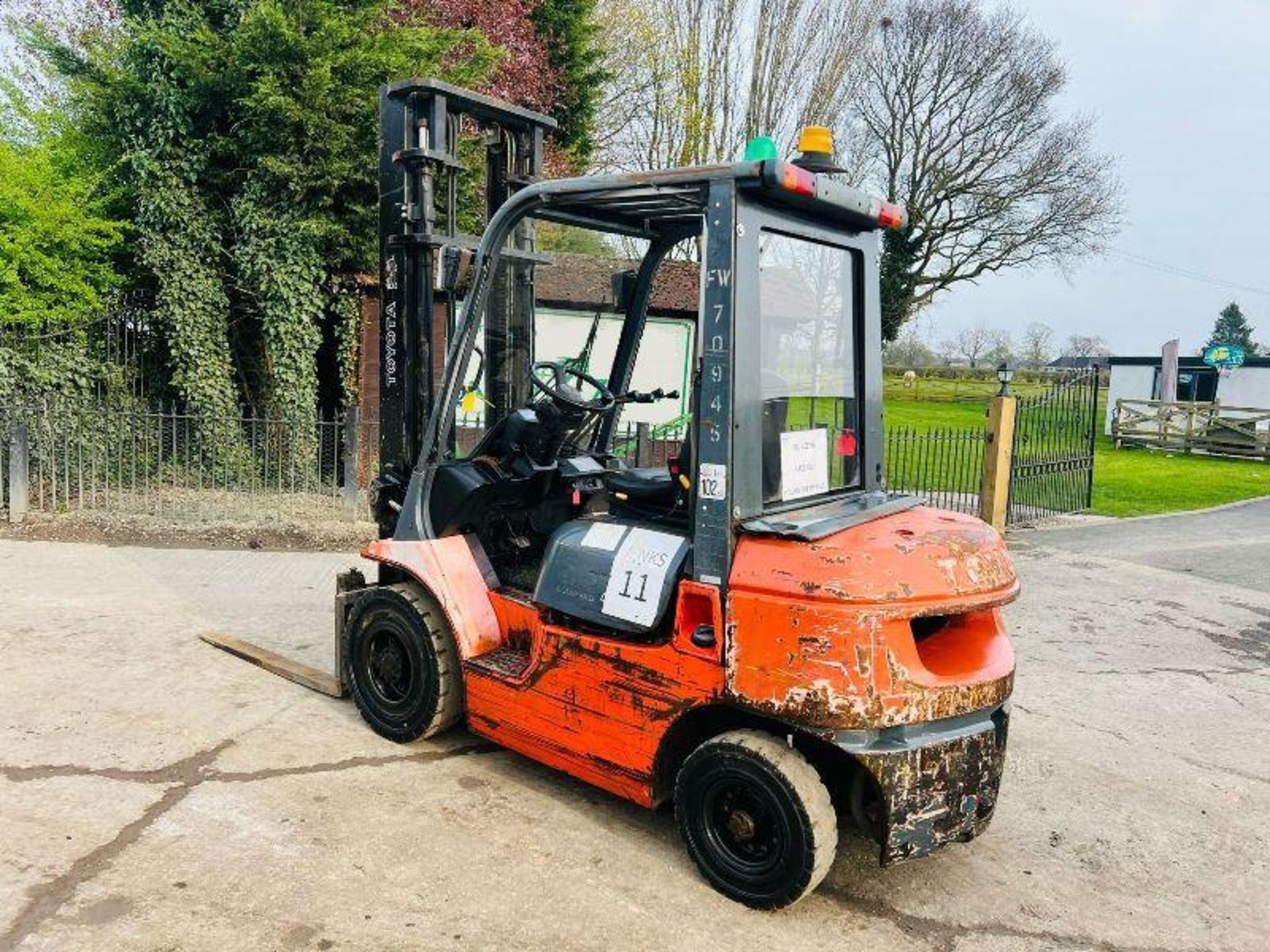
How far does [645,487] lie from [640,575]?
51cm

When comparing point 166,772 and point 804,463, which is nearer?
point 804,463

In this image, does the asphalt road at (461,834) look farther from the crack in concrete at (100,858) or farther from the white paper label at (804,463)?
the white paper label at (804,463)

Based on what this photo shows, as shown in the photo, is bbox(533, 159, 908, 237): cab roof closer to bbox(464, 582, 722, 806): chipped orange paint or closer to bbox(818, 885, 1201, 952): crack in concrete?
bbox(464, 582, 722, 806): chipped orange paint

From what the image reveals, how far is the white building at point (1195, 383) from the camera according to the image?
29641mm

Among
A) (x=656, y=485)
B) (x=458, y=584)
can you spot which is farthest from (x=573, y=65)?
(x=656, y=485)

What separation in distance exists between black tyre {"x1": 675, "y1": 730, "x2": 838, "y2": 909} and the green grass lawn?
12.0m

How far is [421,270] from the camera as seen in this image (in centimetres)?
507

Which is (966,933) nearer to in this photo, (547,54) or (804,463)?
(804,463)

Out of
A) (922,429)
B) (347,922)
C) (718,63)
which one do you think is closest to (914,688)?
(347,922)

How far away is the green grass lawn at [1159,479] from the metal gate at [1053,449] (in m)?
1.13

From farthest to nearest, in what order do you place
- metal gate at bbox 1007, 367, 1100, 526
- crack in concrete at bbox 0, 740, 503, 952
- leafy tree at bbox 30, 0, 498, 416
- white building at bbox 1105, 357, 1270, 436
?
white building at bbox 1105, 357, 1270, 436 < metal gate at bbox 1007, 367, 1100, 526 < leafy tree at bbox 30, 0, 498, 416 < crack in concrete at bbox 0, 740, 503, 952

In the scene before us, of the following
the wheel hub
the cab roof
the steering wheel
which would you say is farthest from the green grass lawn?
the wheel hub

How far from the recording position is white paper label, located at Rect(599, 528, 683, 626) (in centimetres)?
369

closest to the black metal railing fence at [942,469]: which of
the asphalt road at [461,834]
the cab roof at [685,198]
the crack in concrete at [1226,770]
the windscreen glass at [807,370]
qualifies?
the crack in concrete at [1226,770]
